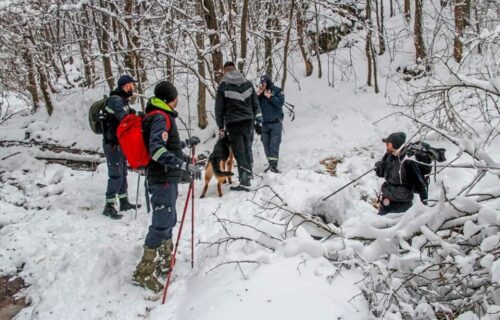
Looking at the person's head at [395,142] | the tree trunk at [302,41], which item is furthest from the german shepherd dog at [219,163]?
the tree trunk at [302,41]

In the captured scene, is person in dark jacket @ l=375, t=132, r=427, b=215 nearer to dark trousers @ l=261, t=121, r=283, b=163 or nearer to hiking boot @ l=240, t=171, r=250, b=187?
hiking boot @ l=240, t=171, r=250, b=187

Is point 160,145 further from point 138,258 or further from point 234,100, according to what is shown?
point 234,100

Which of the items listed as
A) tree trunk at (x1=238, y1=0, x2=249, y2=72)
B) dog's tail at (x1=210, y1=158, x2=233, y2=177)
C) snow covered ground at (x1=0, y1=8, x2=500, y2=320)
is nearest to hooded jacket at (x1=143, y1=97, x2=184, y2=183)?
snow covered ground at (x1=0, y1=8, x2=500, y2=320)

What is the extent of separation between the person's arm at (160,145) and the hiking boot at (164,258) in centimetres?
98

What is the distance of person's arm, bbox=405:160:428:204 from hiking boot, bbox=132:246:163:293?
9.91ft

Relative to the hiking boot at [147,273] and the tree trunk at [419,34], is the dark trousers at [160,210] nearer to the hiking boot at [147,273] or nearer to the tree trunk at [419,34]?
the hiking boot at [147,273]

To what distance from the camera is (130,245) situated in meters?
5.60

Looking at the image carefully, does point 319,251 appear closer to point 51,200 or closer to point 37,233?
point 37,233

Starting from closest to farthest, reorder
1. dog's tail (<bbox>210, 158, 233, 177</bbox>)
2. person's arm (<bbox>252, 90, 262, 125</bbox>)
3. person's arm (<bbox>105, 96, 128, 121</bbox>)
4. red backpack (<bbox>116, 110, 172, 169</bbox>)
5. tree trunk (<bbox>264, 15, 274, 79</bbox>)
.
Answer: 1. red backpack (<bbox>116, 110, 172, 169</bbox>)
2. person's arm (<bbox>105, 96, 128, 121</bbox>)
3. dog's tail (<bbox>210, 158, 233, 177</bbox>)
4. person's arm (<bbox>252, 90, 262, 125</bbox>)
5. tree trunk (<bbox>264, 15, 274, 79</bbox>)

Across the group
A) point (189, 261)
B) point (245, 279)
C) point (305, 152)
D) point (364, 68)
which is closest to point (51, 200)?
point (189, 261)

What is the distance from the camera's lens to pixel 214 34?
31.5 ft

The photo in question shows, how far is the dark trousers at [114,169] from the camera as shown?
255 inches

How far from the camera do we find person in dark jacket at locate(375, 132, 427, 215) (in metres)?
5.38

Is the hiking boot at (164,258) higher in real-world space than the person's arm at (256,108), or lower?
lower
